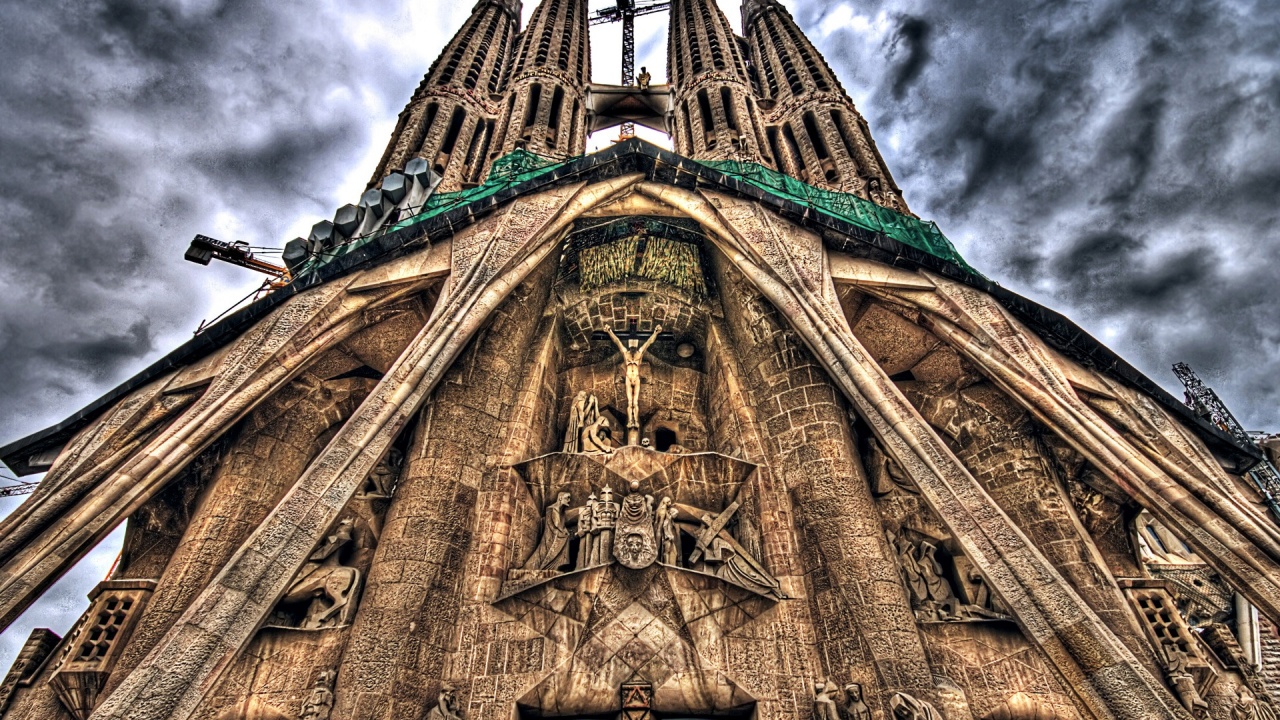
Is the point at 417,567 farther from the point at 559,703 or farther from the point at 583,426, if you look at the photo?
the point at 583,426

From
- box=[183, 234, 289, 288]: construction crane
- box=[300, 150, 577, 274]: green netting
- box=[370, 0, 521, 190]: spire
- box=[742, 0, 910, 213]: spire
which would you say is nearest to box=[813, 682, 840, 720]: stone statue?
box=[300, 150, 577, 274]: green netting

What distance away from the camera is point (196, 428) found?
7062 millimetres

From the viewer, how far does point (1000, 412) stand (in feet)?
31.4

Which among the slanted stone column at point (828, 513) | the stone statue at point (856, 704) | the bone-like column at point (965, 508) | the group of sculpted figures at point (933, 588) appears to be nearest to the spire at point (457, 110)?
the slanted stone column at point (828, 513)

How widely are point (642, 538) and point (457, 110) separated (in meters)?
17.1

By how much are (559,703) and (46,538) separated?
208 inches

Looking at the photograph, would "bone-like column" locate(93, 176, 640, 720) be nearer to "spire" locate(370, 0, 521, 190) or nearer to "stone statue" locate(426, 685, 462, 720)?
"stone statue" locate(426, 685, 462, 720)

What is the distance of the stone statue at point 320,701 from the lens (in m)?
6.93

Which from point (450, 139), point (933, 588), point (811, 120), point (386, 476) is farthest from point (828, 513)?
point (450, 139)

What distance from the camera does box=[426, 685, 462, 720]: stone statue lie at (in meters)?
7.27

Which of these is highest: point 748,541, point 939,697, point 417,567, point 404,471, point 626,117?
point 626,117

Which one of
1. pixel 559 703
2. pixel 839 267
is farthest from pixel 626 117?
pixel 559 703

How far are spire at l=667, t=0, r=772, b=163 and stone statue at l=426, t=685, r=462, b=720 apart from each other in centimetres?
1494

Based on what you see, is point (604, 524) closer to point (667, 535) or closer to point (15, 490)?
point (667, 535)
